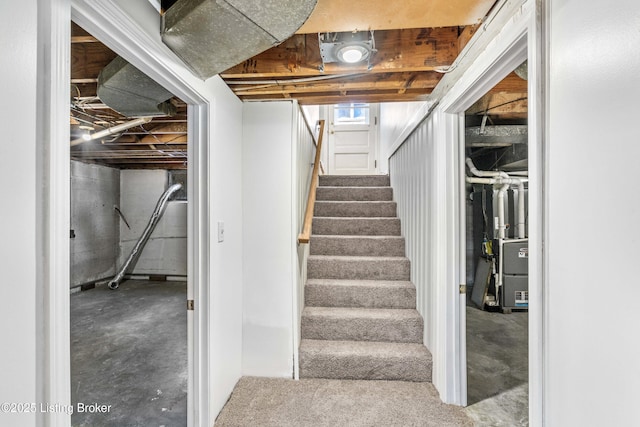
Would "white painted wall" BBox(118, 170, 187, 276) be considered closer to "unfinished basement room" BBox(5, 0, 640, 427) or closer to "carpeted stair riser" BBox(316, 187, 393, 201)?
"unfinished basement room" BBox(5, 0, 640, 427)

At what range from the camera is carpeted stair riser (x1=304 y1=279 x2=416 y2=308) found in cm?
260

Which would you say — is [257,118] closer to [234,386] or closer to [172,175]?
[234,386]

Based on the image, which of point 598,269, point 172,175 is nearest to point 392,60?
point 598,269

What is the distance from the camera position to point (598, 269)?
2.54 feet

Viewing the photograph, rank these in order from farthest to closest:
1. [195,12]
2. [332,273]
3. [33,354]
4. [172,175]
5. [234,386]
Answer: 1. [172,175]
2. [332,273]
3. [234,386]
4. [195,12]
5. [33,354]

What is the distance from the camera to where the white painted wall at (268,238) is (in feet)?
7.27

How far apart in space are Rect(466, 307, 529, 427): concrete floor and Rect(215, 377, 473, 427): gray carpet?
296 millimetres

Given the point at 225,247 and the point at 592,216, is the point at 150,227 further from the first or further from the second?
the point at 592,216

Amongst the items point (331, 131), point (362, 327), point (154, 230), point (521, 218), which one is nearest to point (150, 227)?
point (154, 230)

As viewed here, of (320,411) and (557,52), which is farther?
(320,411)

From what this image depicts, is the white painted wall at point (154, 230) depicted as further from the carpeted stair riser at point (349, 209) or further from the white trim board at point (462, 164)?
the white trim board at point (462, 164)

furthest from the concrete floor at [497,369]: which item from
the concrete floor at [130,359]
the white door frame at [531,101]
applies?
the concrete floor at [130,359]

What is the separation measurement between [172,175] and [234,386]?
17.2ft

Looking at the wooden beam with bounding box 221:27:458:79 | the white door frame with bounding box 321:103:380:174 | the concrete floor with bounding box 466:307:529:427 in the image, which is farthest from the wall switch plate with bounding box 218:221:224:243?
the white door frame with bounding box 321:103:380:174
